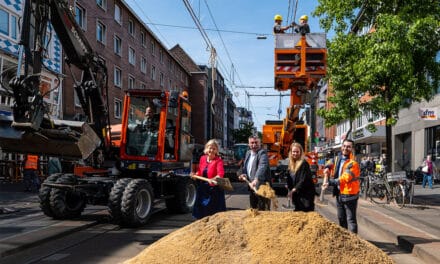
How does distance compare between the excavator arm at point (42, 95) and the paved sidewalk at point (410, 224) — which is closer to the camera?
the paved sidewalk at point (410, 224)

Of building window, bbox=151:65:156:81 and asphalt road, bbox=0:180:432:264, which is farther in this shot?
building window, bbox=151:65:156:81

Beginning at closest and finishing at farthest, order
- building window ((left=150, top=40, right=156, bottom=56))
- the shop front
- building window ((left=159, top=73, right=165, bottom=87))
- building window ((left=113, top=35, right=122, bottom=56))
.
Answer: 1. the shop front
2. building window ((left=113, top=35, right=122, bottom=56))
3. building window ((left=150, top=40, right=156, bottom=56))
4. building window ((left=159, top=73, right=165, bottom=87))

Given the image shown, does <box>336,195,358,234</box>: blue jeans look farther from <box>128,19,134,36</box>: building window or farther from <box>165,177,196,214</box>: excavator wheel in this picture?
<box>128,19,134,36</box>: building window

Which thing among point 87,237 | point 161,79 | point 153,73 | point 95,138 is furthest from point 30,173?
point 161,79

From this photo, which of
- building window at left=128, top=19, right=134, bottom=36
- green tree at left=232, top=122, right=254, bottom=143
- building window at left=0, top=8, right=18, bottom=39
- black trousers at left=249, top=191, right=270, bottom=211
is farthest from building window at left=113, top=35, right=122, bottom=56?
green tree at left=232, top=122, right=254, bottom=143

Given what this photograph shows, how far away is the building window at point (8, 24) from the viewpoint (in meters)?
17.7

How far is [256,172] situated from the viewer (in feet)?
20.8

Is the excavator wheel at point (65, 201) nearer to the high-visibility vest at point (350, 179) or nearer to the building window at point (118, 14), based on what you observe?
the high-visibility vest at point (350, 179)

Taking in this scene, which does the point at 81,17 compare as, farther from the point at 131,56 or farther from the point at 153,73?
the point at 153,73

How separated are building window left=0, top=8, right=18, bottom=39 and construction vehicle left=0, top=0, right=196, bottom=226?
978 cm

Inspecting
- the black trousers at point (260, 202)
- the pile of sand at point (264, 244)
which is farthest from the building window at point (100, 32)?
the pile of sand at point (264, 244)

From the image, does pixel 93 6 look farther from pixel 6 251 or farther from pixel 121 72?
pixel 6 251

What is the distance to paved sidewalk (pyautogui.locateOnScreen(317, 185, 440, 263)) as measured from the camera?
6422mm

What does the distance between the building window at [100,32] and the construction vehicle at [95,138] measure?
19532mm
